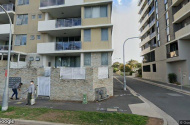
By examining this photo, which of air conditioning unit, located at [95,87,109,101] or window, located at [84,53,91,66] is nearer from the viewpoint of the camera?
air conditioning unit, located at [95,87,109,101]

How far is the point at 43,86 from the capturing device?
34.9 ft

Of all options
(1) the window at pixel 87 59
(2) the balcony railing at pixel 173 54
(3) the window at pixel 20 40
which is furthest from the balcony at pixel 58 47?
(2) the balcony railing at pixel 173 54

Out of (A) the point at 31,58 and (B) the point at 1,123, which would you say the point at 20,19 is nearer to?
(A) the point at 31,58

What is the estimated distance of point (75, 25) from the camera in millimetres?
15508

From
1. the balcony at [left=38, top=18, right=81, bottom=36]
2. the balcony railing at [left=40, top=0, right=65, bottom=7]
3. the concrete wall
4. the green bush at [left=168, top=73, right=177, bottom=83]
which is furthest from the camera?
the green bush at [left=168, top=73, right=177, bottom=83]

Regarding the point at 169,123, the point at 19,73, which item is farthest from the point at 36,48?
the point at 169,123

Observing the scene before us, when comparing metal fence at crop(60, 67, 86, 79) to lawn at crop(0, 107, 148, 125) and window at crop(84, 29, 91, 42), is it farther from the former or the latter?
window at crop(84, 29, 91, 42)

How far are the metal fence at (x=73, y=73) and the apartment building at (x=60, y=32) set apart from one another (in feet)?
15.4

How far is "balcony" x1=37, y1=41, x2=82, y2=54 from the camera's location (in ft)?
49.4

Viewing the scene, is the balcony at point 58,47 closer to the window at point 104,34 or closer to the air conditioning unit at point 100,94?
the window at point 104,34

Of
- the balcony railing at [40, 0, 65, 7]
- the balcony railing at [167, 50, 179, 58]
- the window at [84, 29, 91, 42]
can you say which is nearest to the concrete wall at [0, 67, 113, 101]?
the window at [84, 29, 91, 42]

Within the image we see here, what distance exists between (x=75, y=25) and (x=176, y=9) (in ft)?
62.0

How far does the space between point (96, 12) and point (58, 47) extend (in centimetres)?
683

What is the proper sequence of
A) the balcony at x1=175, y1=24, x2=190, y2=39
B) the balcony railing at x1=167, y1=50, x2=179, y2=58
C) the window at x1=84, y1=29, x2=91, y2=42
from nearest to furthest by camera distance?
the window at x1=84, y1=29, x2=91, y2=42 < the balcony at x1=175, y1=24, x2=190, y2=39 < the balcony railing at x1=167, y1=50, x2=179, y2=58
